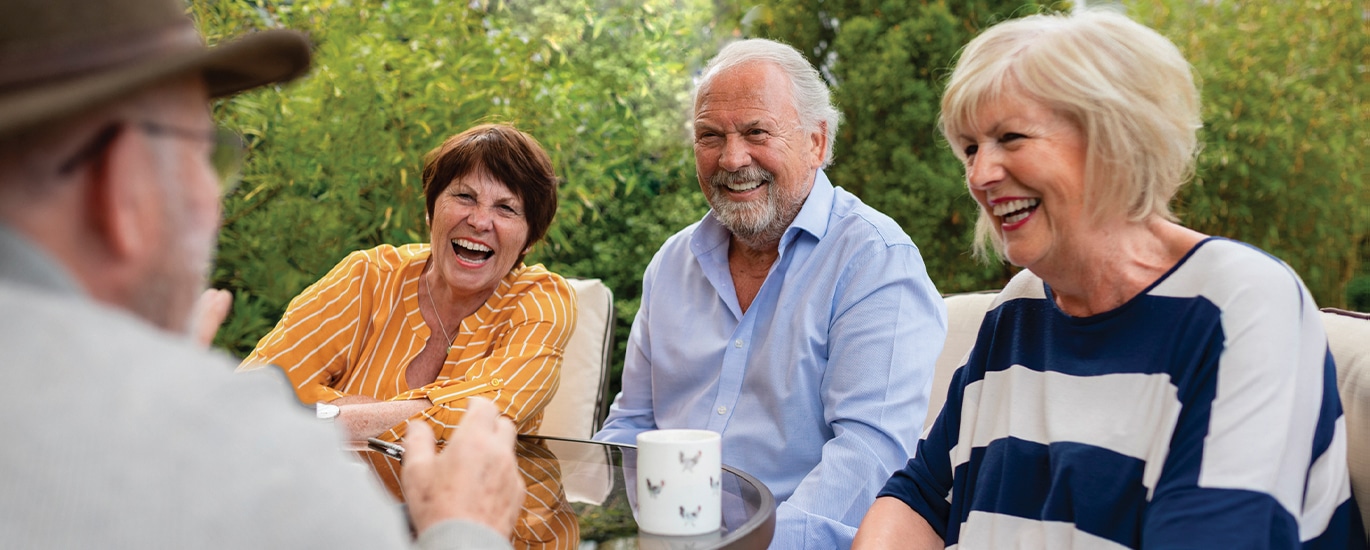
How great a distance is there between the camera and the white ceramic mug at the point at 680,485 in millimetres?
1376

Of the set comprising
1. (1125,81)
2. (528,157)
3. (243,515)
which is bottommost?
(528,157)

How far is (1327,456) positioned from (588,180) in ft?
10.5

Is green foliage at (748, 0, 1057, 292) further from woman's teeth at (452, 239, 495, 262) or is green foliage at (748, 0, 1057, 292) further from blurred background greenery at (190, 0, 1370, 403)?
woman's teeth at (452, 239, 495, 262)

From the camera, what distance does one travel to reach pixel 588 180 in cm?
420

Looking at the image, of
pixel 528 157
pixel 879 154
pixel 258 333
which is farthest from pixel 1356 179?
pixel 258 333

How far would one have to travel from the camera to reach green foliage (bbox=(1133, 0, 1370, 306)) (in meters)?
4.32

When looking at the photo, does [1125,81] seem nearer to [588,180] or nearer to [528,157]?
[528,157]

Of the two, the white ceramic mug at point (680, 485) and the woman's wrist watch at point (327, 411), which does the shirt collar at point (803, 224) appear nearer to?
the woman's wrist watch at point (327, 411)

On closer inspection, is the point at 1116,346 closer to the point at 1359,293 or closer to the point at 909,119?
the point at 909,119

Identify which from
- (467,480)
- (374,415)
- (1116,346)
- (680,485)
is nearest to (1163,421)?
(1116,346)

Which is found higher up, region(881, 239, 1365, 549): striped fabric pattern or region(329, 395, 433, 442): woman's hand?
region(881, 239, 1365, 549): striped fabric pattern

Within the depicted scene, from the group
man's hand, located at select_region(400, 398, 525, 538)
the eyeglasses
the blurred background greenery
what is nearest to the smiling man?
man's hand, located at select_region(400, 398, 525, 538)

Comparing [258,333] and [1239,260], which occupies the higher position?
[1239,260]

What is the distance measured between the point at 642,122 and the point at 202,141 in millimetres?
3993
